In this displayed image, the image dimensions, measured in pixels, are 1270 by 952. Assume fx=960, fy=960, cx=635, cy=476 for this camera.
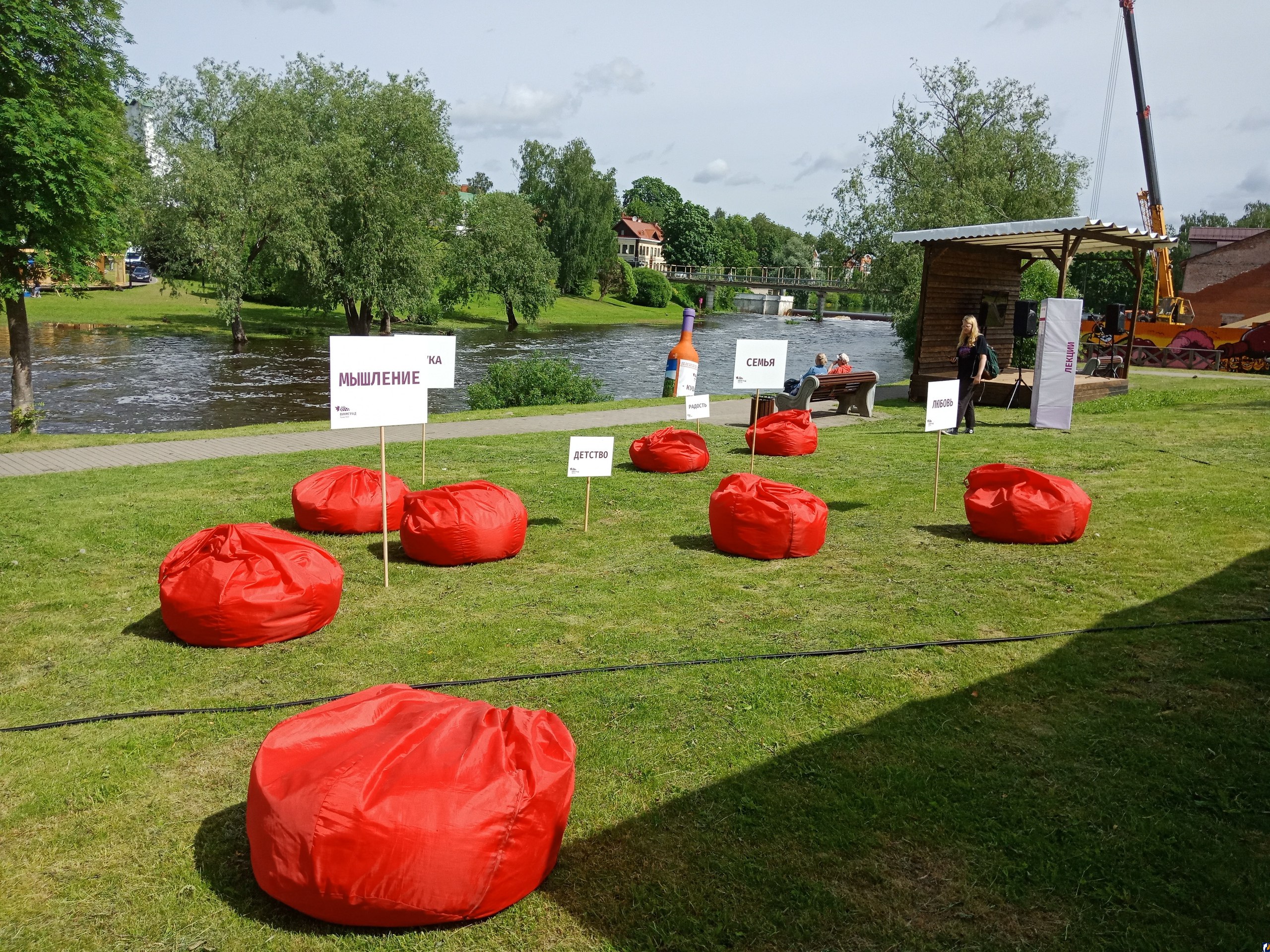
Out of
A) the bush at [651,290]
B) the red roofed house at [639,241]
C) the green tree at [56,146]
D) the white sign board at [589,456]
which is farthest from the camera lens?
the red roofed house at [639,241]

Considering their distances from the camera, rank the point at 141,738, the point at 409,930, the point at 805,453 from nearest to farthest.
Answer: the point at 409,930 < the point at 141,738 < the point at 805,453

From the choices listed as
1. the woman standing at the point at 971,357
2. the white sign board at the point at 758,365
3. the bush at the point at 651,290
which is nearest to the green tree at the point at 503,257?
the bush at the point at 651,290

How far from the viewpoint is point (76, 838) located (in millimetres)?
3949

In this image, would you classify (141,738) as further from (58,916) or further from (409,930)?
(409,930)

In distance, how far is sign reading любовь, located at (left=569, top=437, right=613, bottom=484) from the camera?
29.0 feet

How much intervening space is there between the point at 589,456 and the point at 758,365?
11.1 feet

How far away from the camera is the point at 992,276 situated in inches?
899

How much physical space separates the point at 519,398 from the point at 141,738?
16.5 metres

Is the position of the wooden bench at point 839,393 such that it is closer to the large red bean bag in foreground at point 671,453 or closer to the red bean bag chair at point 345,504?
the large red bean bag in foreground at point 671,453

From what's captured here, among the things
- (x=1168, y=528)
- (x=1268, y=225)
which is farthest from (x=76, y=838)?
(x=1268, y=225)

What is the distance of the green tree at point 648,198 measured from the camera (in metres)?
168

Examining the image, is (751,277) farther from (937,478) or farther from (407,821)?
(407,821)

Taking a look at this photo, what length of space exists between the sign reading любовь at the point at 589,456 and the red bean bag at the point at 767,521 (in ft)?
3.90

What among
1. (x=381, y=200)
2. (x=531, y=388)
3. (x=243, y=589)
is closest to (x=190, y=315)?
(x=381, y=200)
